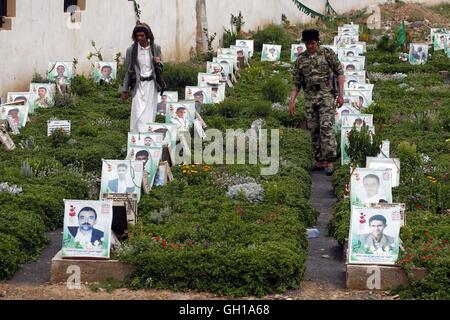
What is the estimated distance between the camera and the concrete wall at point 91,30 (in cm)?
2082

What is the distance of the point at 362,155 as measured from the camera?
15.8 meters

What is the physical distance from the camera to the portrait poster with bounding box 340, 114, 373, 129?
1734cm

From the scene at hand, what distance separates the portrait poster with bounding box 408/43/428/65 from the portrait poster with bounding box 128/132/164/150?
12676 mm

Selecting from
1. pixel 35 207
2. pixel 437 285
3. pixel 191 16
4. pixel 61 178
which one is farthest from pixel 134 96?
pixel 191 16

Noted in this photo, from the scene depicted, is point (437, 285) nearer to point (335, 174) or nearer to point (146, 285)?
point (146, 285)

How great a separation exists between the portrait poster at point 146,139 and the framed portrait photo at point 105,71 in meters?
7.42

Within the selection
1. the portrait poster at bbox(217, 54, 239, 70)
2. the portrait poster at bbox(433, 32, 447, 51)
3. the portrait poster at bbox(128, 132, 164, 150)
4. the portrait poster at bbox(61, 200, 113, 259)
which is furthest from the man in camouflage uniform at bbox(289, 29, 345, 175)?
the portrait poster at bbox(433, 32, 447, 51)

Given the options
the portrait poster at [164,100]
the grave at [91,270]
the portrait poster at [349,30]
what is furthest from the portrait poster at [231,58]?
the grave at [91,270]

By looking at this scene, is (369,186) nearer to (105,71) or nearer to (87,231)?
(87,231)

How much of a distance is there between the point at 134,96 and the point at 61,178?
2.50 m

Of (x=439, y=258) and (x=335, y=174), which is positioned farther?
(x=335, y=174)

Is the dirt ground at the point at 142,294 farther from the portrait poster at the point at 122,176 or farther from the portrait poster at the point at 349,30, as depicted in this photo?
the portrait poster at the point at 349,30

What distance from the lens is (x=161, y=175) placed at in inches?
588

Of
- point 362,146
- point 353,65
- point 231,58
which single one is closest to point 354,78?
point 353,65
